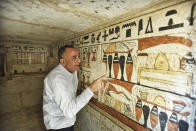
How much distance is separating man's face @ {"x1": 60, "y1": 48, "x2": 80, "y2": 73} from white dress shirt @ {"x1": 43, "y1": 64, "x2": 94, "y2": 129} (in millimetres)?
70

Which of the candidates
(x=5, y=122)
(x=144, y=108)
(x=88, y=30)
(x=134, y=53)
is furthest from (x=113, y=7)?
(x=5, y=122)

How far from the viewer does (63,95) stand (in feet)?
3.46

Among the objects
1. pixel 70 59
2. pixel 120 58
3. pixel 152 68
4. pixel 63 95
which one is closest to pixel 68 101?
pixel 63 95

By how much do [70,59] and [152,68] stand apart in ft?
3.32

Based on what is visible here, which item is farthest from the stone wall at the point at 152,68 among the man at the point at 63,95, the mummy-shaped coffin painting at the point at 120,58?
the man at the point at 63,95

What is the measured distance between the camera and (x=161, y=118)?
79cm

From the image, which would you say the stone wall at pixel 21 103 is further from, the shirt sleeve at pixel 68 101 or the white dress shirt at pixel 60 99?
the shirt sleeve at pixel 68 101

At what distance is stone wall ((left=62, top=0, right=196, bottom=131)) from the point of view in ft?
2.15

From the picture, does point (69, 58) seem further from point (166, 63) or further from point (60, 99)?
point (166, 63)

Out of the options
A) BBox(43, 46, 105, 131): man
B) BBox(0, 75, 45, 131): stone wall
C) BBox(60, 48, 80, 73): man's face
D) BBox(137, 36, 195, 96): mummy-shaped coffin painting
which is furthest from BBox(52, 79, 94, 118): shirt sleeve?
BBox(0, 75, 45, 131): stone wall

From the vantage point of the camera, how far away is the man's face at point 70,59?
4.42 feet

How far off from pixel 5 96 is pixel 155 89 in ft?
12.8

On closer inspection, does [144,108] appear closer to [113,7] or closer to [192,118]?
[192,118]

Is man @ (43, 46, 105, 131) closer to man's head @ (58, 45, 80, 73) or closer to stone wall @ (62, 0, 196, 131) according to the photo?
man's head @ (58, 45, 80, 73)
